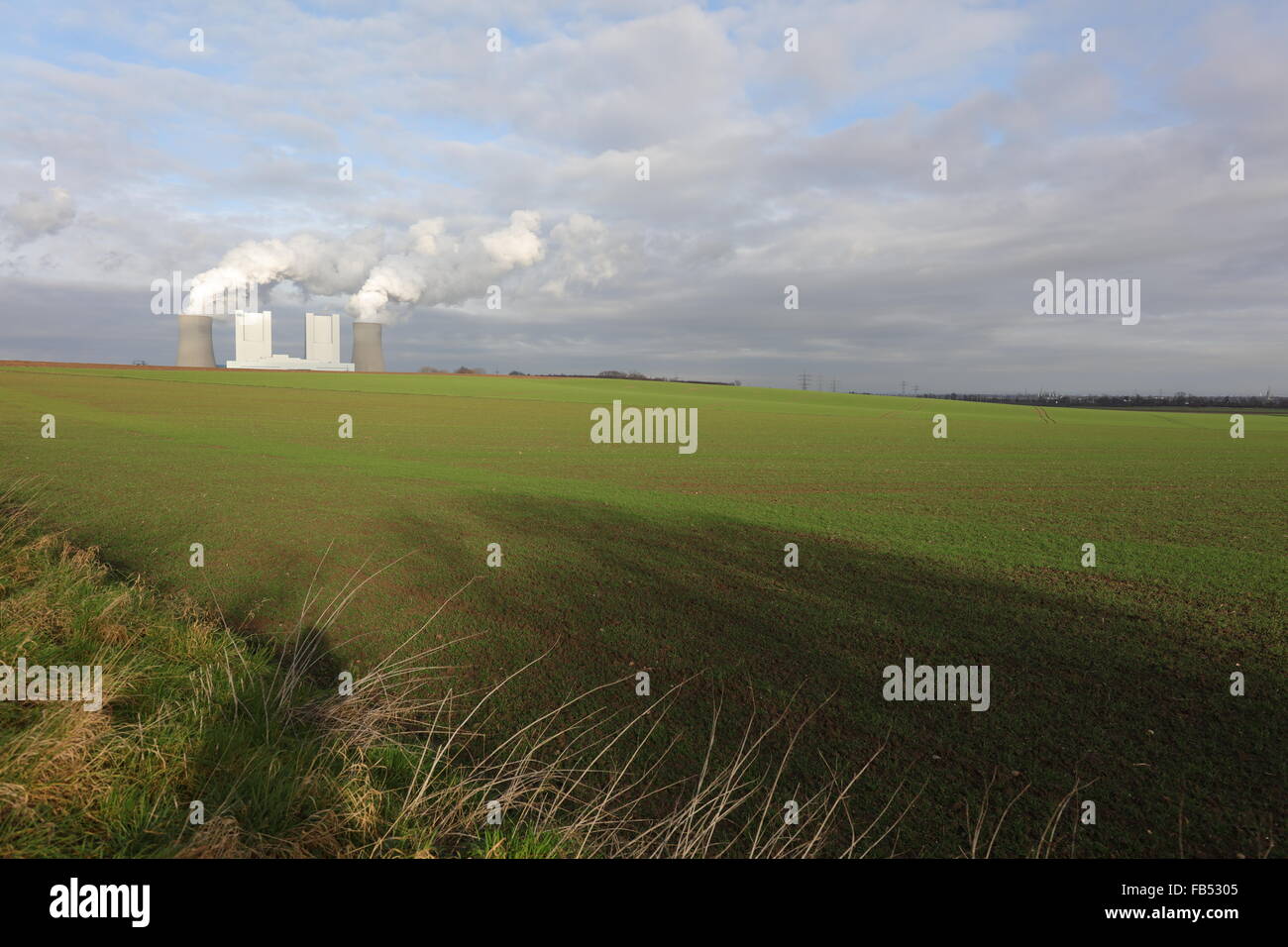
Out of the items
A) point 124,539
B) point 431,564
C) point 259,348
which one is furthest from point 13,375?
point 431,564

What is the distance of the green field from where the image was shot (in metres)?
4.81

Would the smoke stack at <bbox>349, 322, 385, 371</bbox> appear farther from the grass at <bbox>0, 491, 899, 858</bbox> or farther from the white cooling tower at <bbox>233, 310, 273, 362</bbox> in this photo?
the grass at <bbox>0, 491, 899, 858</bbox>

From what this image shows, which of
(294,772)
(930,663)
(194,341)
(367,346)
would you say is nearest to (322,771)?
(294,772)

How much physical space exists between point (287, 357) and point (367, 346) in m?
16.5

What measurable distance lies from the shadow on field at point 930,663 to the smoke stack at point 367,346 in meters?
70.8

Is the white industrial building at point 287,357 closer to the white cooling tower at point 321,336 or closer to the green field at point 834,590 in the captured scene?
the white cooling tower at point 321,336

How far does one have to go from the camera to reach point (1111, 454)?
2902cm

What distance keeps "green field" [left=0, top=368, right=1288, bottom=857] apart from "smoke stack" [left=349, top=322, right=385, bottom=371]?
177 ft

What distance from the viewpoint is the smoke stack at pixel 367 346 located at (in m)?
75.2

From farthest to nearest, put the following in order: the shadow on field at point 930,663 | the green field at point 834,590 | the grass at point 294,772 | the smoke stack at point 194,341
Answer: the smoke stack at point 194,341 → the green field at point 834,590 → the shadow on field at point 930,663 → the grass at point 294,772

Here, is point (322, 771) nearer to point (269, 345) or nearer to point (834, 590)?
point (834, 590)

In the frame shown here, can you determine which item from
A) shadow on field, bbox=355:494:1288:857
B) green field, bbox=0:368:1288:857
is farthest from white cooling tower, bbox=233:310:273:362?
shadow on field, bbox=355:494:1288:857

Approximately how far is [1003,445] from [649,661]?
3160 centimetres

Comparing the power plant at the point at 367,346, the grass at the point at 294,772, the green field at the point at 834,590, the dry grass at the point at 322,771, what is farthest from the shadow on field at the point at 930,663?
the power plant at the point at 367,346
